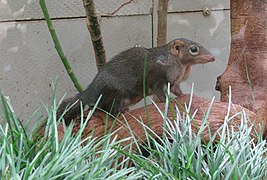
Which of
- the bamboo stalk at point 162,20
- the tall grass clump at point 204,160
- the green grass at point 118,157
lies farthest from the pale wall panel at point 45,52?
the tall grass clump at point 204,160

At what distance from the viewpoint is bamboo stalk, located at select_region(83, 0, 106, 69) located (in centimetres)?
325

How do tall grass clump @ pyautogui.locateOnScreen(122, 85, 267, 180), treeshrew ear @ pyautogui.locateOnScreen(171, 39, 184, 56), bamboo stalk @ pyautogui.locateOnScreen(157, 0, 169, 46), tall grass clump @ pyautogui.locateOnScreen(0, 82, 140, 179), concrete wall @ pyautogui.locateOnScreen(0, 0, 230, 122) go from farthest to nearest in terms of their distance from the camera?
1. concrete wall @ pyautogui.locateOnScreen(0, 0, 230, 122)
2. bamboo stalk @ pyautogui.locateOnScreen(157, 0, 169, 46)
3. treeshrew ear @ pyautogui.locateOnScreen(171, 39, 184, 56)
4. tall grass clump @ pyautogui.locateOnScreen(122, 85, 267, 180)
5. tall grass clump @ pyautogui.locateOnScreen(0, 82, 140, 179)

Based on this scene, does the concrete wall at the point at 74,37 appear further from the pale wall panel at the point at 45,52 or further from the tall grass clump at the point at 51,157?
the tall grass clump at the point at 51,157

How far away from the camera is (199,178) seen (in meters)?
2.20

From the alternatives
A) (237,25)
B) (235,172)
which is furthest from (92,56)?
(235,172)

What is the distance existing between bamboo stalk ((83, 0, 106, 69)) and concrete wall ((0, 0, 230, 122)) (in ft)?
2.34

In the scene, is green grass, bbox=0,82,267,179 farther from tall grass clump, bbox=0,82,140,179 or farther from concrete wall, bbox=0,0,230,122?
concrete wall, bbox=0,0,230,122

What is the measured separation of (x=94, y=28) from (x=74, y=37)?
87 cm

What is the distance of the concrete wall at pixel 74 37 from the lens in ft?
13.2

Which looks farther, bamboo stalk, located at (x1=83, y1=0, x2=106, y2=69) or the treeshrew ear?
the treeshrew ear

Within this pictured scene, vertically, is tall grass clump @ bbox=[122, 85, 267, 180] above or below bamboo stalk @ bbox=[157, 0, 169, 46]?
below

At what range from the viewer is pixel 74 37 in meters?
4.19

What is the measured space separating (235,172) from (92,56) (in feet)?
7.56

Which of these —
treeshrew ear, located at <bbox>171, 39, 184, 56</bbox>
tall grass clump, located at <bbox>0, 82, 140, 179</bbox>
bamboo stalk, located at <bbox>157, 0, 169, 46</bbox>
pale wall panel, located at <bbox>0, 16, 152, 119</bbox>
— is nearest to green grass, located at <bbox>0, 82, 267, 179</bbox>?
tall grass clump, located at <bbox>0, 82, 140, 179</bbox>
